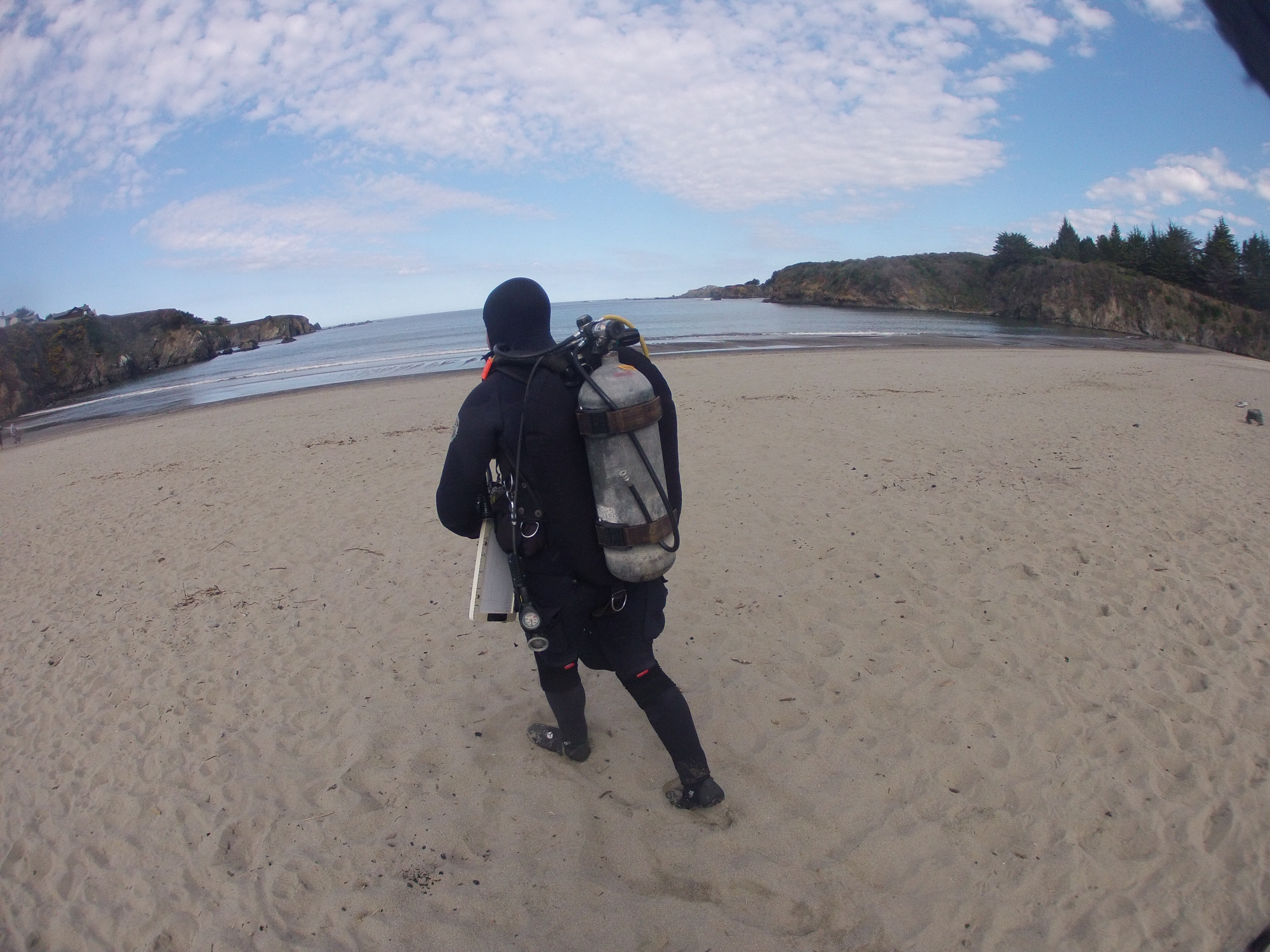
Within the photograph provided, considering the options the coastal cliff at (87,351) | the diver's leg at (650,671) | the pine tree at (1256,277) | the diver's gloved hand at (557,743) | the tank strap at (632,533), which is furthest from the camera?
the pine tree at (1256,277)

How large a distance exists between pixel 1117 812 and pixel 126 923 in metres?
4.05

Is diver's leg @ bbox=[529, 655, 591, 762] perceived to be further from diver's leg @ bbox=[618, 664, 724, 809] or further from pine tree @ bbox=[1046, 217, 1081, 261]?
pine tree @ bbox=[1046, 217, 1081, 261]

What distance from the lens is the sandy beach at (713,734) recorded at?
2682 mm

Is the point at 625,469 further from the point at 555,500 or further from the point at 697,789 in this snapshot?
the point at 697,789

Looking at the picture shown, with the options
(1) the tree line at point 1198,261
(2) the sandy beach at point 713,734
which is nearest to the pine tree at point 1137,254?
(1) the tree line at point 1198,261

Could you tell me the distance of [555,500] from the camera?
266 centimetres

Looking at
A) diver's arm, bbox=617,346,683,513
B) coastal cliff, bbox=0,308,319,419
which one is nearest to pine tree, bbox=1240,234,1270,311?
diver's arm, bbox=617,346,683,513

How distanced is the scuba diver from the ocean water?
9654mm

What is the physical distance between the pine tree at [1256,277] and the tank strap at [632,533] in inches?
2261

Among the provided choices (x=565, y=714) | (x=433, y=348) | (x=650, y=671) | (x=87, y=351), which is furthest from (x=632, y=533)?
(x=87, y=351)

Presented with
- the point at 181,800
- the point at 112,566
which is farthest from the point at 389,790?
the point at 112,566

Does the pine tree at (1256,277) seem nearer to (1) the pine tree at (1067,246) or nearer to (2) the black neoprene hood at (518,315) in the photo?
(1) the pine tree at (1067,246)

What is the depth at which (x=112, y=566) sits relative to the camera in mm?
6770

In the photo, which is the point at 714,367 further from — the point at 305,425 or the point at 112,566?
the point at 112,566
